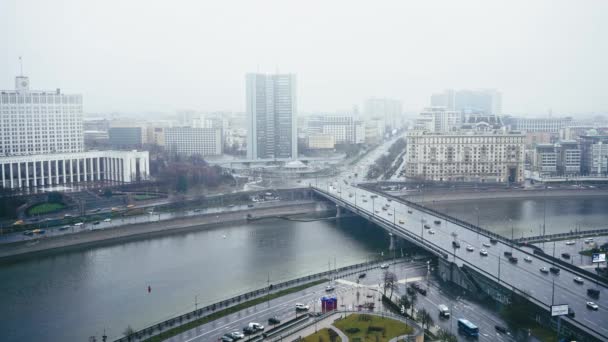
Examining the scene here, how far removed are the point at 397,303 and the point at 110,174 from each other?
15.8 meters

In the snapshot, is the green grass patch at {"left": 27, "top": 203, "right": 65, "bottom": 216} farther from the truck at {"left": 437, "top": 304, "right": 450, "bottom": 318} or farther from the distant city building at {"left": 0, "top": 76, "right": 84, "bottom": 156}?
the truck at {"left": 437, "top": 304, "right": 450, "bottom": 318}

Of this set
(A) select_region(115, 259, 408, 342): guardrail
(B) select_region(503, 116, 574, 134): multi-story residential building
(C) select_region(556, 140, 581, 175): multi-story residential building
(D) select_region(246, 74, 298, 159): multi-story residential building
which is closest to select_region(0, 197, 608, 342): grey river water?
(A) select_region(115, 259, 408, 342): guardrail

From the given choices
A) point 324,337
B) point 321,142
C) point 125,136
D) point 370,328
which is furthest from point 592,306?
point 125,136

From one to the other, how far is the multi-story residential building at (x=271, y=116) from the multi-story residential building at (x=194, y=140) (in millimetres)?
3442

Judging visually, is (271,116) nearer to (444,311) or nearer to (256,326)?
(444,311)

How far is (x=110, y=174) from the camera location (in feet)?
71.5

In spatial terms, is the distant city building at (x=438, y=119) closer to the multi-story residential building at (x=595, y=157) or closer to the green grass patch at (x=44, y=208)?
the multi-story residential building at (x=595, y=157)

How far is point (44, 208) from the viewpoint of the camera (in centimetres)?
1608

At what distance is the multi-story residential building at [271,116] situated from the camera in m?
30.4

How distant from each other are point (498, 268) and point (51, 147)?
1823 cm

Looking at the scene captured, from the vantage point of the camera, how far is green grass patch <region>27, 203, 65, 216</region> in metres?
15.6

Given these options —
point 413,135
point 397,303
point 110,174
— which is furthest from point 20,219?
point 413,135

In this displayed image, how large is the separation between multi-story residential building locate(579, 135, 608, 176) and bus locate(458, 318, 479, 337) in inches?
755

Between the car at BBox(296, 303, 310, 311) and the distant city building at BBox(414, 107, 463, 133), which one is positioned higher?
A: the distant city building at BBox(414, 107, 463, 133)
